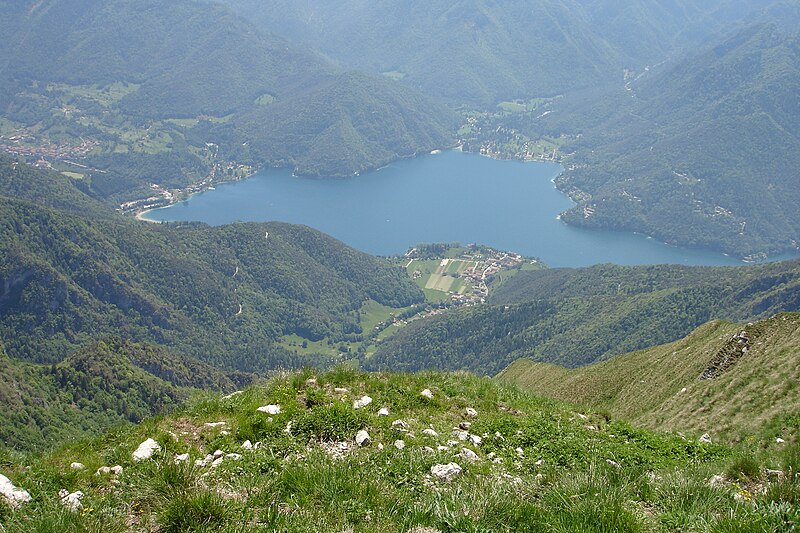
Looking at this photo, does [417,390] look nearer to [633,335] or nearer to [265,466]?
[265,466]

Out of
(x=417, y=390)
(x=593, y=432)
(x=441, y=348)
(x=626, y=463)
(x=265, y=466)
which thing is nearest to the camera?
(x=265, y=466)

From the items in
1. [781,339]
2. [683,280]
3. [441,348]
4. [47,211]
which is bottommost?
[441,348]

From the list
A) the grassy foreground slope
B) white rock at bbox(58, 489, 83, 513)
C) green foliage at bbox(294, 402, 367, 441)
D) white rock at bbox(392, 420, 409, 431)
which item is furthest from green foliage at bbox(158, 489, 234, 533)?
white rock at bbox(392, 420, 409, 431)

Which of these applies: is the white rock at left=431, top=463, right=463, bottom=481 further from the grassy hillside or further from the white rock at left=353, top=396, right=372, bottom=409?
the grassy hillside

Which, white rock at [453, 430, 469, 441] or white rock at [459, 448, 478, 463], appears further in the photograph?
white rock at [453, 430, 469, 441]

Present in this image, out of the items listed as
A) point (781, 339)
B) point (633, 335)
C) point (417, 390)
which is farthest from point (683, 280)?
point (417, 390)

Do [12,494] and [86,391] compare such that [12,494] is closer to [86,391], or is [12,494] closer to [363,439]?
[363,439]

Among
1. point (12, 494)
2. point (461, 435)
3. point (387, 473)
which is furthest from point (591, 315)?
point (12, 494)
